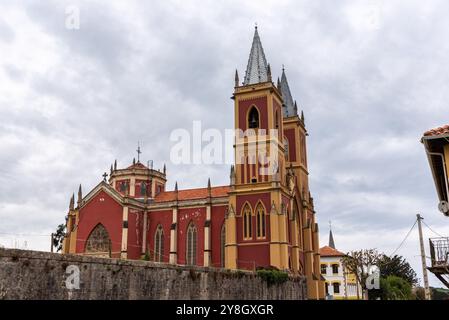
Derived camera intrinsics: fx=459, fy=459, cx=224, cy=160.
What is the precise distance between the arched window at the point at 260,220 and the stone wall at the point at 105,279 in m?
16.3

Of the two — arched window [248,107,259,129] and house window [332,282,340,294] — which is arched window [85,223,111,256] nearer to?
arched window [248,107,259,129]

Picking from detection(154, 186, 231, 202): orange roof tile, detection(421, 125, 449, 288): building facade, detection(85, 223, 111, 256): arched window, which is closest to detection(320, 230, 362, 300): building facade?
detection(154, 186, 231, 202): orange roof tile

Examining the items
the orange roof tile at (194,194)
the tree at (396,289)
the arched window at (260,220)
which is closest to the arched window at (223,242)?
the orange roof tile at (194,194)

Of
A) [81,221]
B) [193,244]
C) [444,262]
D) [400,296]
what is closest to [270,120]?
[193,244]

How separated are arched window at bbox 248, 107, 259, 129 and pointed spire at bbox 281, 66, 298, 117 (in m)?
7.74

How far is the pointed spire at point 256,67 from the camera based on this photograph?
46219 mm

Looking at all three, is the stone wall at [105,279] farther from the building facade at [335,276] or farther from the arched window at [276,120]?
the building facade at [335,276]

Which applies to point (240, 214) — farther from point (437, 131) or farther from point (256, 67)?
point (437, 131)

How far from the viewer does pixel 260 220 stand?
40.6 metres

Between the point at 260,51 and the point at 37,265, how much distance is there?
130 feet

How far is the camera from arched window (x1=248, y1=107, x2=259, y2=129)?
44.5 m

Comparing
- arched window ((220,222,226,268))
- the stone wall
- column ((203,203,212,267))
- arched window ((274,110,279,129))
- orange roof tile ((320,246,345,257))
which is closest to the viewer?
the stone wall

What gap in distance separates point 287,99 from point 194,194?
16370 mm
